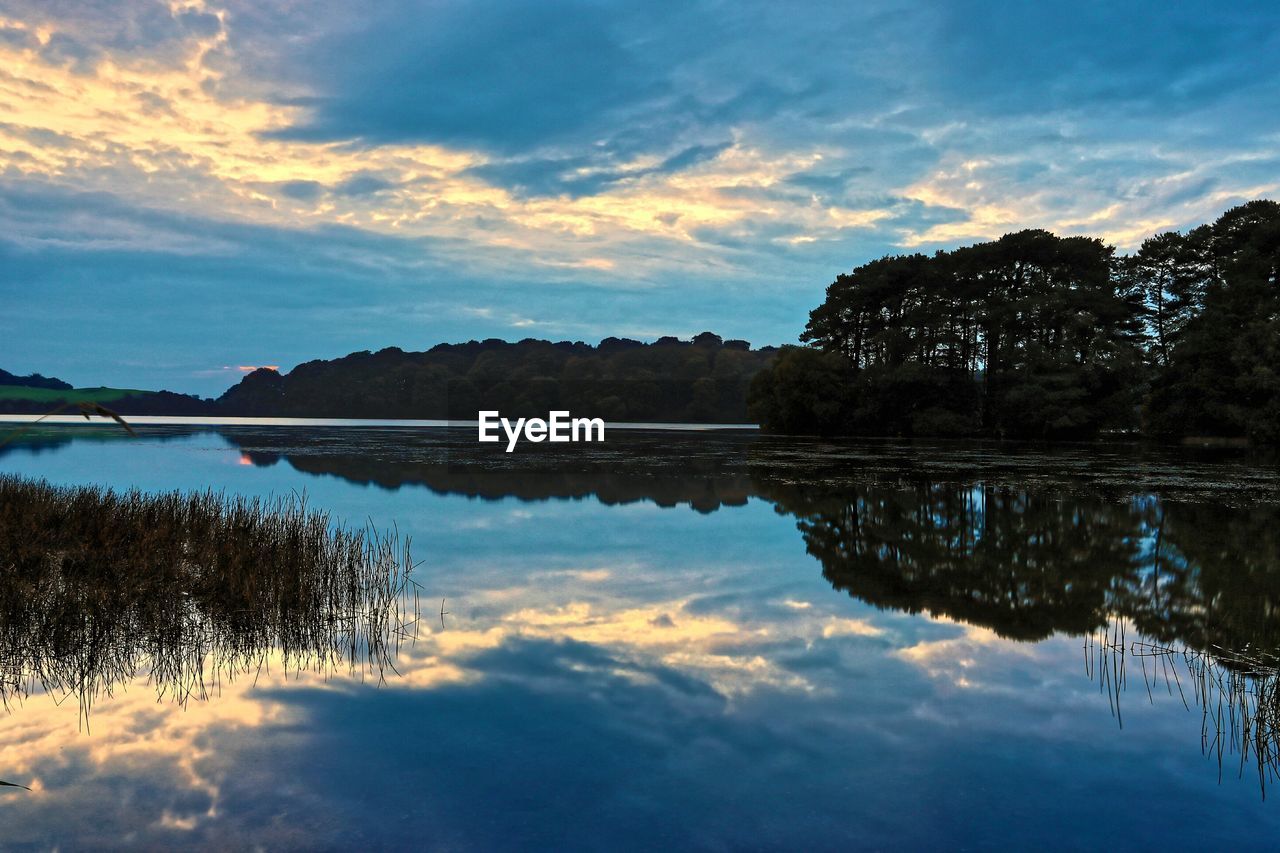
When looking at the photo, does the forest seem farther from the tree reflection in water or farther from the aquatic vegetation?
the aquatic vegetation

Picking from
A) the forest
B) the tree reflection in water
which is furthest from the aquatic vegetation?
the forest

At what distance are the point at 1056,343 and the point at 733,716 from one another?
189 feet

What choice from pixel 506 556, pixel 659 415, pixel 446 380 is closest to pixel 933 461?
pixel 506 556

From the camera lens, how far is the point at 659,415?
143m

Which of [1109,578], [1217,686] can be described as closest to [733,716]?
[1217,686]

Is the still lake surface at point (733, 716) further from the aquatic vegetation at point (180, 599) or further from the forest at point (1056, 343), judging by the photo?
the forest at point (1056, 343)

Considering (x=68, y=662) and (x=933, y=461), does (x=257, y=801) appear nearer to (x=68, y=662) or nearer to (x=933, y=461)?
(x=68, y=662)

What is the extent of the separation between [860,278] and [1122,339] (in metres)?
22.5

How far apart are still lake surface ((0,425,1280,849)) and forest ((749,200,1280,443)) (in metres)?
37.8

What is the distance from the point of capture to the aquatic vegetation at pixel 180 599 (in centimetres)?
810

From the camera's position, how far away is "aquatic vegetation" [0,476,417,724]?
8102 mm

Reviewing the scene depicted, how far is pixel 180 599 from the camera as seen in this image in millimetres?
9812

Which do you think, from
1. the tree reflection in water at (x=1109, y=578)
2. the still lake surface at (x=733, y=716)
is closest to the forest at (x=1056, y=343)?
the tree reflection in water at (x=1109, y=578)

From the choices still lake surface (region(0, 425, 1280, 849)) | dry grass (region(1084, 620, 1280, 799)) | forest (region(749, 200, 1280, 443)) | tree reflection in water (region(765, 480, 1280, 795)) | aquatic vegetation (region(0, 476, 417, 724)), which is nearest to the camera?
still lake surface (region(0, 425, 1280, 849))
